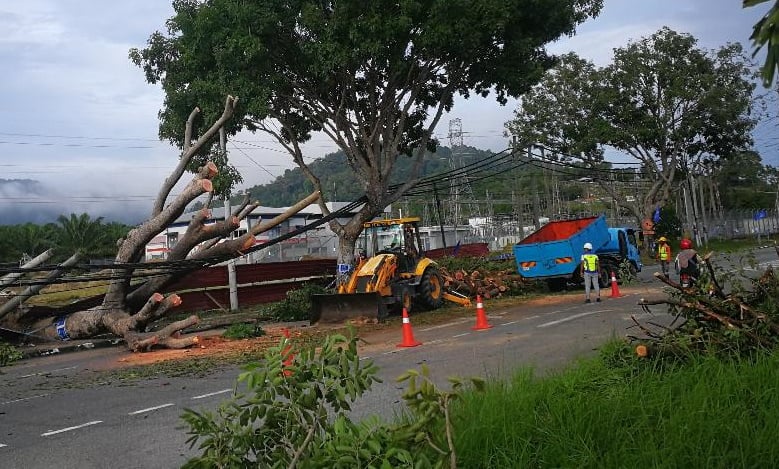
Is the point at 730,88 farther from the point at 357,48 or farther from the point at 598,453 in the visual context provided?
the point at 598,453

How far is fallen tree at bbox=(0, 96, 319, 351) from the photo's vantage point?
1410cm

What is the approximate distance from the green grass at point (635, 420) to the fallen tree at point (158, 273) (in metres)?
10.4

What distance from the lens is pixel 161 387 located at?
9.84 meters

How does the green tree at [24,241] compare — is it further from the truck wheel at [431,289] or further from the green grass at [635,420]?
the green grass at [635,420]

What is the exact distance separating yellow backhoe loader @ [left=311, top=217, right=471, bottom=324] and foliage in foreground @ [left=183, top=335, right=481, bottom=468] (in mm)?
13216

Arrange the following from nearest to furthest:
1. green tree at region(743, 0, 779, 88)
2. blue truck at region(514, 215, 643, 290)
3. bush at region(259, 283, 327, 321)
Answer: green tree at region(743, 0, 779, 88)
bush at region(259, 283, 327, 321)
blue truck at region(514, 215, 643, 290)

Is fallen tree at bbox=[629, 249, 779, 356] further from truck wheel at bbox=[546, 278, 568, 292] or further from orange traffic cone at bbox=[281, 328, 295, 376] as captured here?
truck wheel at bbox=[546, 278, 568, 292]

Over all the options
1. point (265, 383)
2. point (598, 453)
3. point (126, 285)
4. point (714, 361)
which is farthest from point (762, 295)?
point (126, 285)

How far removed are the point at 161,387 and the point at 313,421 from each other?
7648 mm

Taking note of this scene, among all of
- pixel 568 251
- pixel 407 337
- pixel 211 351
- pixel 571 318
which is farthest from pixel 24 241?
pixel 571 318

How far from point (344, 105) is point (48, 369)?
11348 mm

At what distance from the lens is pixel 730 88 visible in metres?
35.2

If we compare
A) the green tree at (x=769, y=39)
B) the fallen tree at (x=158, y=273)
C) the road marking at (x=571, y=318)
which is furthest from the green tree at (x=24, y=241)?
the green tree at (x=769, y=39)

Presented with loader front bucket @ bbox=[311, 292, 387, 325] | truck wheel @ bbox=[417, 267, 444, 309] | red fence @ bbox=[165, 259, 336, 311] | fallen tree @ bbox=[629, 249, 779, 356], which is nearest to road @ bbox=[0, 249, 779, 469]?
fallen tree @ bbox=[629, 249, 779, 356]
